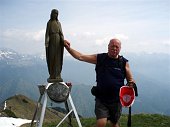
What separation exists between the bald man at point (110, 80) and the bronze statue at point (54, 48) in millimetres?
1681

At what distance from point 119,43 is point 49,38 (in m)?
2.79

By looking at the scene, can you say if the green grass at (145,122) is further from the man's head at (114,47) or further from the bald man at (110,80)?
the man's head at (114,47)

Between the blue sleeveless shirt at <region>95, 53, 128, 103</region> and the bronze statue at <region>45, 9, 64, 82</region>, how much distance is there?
1.89 metres

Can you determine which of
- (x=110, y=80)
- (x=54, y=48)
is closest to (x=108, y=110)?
(x=110, y=80)

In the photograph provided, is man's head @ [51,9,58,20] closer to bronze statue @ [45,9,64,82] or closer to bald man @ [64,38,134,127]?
bronze statue @ [45,9,64,82]

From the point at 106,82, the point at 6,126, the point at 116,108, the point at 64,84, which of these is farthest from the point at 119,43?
the point at 6,126

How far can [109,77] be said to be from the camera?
9.45m

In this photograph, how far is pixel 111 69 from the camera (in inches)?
373

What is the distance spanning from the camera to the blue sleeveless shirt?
938 cm

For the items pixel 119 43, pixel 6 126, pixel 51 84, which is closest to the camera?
pixel 119 43

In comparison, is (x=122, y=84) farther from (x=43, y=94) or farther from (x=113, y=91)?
(x=43, y=94)

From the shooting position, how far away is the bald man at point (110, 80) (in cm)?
930

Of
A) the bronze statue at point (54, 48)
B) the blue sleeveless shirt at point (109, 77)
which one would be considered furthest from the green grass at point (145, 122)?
the blue sleeveless shirt at point (109, 77)

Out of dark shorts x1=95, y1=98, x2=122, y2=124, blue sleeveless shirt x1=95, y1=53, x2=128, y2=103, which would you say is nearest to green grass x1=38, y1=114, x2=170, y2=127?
dark shorts x1=95, y1=98, x2=122, y2=124
